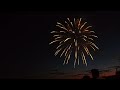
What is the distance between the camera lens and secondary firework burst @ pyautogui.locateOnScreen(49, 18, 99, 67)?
13.4 feet

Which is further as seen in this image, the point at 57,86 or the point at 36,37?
the point at 36,37

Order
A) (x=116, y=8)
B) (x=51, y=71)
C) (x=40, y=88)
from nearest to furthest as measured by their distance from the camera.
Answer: (x=40, y=88) < (x=116, y=8) < (x=51, y=71)

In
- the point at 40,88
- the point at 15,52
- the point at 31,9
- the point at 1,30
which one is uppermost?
the point at 31,9

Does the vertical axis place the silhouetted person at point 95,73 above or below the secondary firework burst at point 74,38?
below

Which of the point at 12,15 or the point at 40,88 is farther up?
the point at 12,15

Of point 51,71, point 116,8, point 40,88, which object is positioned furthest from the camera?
point 51,71

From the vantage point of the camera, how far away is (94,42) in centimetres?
415

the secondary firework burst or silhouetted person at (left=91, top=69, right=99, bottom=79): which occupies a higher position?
the secondary firework burst

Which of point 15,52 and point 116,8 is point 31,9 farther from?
point 116,8

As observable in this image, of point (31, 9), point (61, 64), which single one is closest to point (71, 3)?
point (31, 9)

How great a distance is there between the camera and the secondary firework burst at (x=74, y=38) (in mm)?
4094

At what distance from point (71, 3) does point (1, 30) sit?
115 cm

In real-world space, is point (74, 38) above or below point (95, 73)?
above

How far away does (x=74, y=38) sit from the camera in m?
4.14
